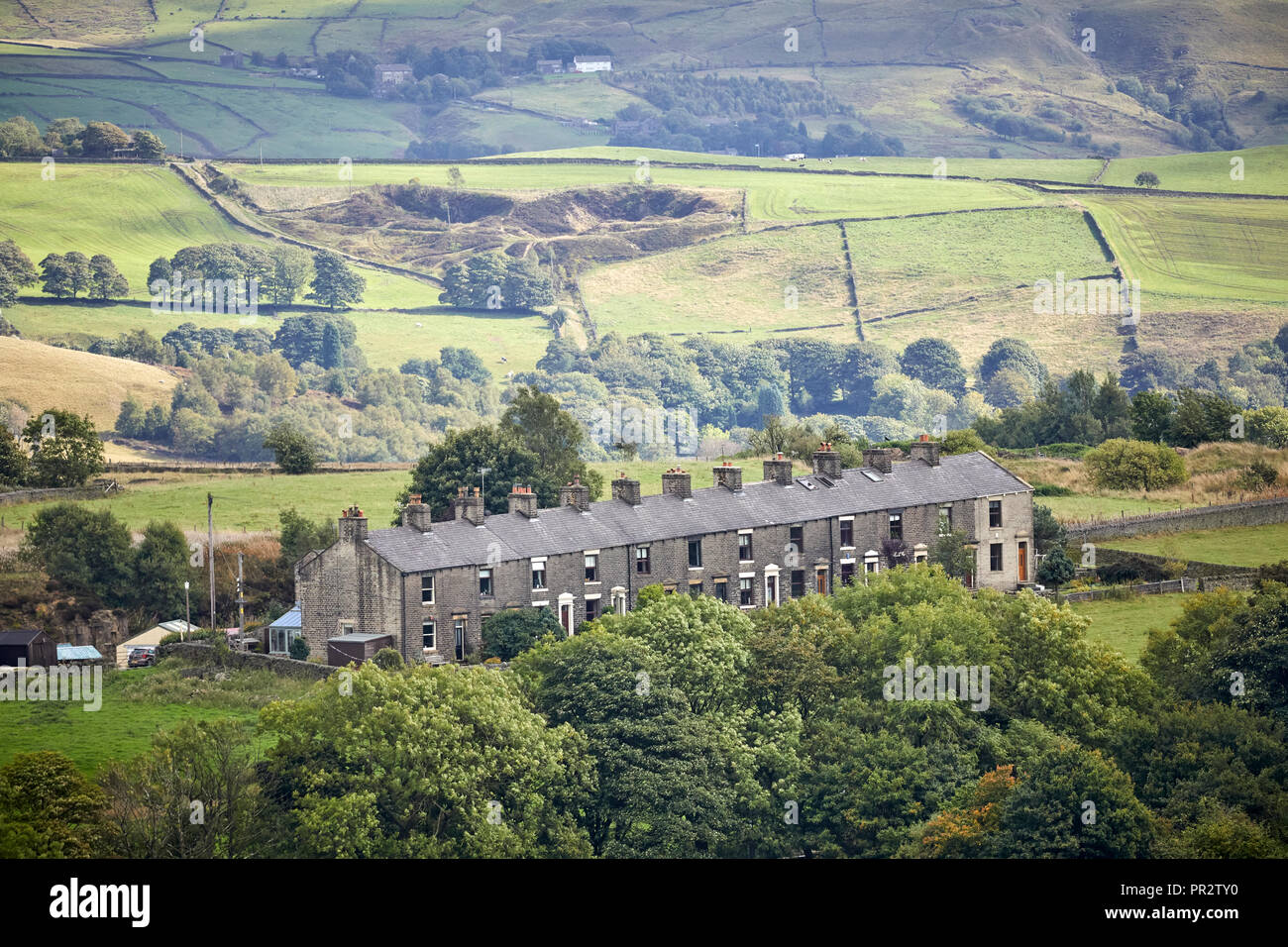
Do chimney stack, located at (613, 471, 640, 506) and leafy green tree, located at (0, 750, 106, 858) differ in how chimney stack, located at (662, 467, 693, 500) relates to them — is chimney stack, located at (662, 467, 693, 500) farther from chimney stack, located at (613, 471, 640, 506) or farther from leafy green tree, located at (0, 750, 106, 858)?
leafy green tree, located at (0, 750, 106, 858)

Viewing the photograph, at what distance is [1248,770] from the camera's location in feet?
158

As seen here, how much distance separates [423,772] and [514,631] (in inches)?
711

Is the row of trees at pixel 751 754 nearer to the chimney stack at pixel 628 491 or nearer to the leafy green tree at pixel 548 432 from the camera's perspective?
the chimney stack at pixel 628 491

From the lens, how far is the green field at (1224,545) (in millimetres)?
78688

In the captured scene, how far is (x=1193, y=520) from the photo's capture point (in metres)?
86.8

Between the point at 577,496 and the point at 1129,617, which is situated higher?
the point at 577,496

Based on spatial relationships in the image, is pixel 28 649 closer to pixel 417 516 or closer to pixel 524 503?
pixel 417 516

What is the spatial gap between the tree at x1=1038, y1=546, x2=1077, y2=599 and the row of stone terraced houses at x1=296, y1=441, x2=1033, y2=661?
201 cm

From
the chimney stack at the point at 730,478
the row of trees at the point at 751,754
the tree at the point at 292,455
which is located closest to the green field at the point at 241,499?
the tree at the point at 292,455

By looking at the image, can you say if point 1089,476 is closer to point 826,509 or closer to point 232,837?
point 826,509

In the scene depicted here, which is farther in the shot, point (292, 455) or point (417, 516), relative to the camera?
point (292, 455)

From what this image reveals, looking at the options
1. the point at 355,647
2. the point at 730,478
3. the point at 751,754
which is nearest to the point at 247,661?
the point at 355,647
